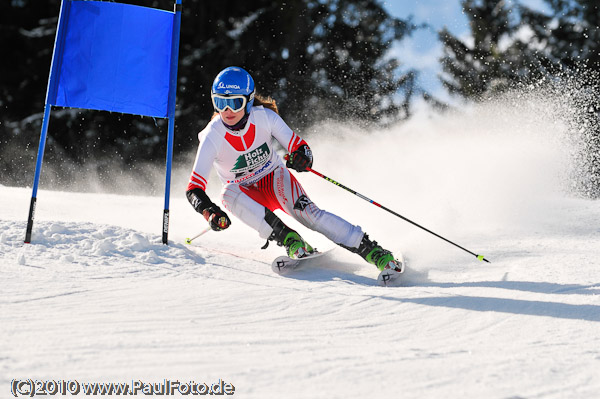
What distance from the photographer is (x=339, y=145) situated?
9766mm

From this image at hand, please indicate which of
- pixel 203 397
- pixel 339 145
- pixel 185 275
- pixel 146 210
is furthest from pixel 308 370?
pixel 339 145

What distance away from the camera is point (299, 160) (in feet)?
12.2

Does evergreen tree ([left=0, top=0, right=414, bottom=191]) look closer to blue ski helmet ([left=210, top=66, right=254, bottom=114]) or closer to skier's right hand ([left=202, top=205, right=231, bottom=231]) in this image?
blue ski helmet ([left=210, top=66, right=254, bottom=114])

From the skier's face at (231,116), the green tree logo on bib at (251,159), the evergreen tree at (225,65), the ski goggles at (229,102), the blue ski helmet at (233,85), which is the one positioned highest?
the evergreen tree at (225,65)

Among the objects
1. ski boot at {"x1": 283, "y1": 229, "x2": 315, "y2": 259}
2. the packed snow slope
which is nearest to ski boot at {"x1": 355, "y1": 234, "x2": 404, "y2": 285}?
the packed snow slope

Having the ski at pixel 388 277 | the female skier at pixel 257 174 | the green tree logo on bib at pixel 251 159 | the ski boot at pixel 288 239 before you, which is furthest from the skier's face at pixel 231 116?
the ski at pixel 388 277

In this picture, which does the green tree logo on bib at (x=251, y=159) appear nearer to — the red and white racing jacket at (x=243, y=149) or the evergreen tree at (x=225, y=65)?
the red and white racing jacket at (x=243, y=149)

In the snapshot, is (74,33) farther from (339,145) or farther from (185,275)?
(339,145)

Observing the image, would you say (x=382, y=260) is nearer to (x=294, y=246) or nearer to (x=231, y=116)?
(x=294, y=246)

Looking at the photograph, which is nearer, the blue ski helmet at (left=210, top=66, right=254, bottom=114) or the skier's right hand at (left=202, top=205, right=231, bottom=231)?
the skier's right hand at (left=202, top=205, right=231, bottom=231)

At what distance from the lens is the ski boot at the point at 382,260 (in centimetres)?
330

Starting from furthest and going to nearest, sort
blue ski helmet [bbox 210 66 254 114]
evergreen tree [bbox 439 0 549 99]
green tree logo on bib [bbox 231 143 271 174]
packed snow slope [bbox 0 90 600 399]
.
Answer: evergreen tree [bbox 439 0 549 99]
green tree logo on bib [bbox 231 143 271 174]
blue ski helmet [bbox 210 66 254 114]
packed snow slope [bbox 0 90 600 399]

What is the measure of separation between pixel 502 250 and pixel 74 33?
3.16 meters

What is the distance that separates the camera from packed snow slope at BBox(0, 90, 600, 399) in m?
1.76
